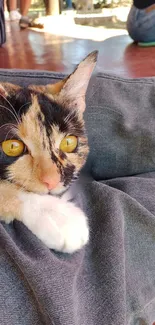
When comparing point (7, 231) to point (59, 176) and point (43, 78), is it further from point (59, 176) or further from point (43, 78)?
point (43, 78)

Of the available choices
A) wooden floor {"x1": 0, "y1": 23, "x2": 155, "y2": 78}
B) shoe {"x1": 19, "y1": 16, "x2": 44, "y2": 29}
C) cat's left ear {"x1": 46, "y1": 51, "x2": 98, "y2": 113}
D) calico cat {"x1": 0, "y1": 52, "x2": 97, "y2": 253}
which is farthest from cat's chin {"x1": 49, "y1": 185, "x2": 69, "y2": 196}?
shoe {"x1": 19, "y1": 16, "x2": 44, "y2": 29}

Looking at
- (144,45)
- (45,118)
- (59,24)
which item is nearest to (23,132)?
(45,118)

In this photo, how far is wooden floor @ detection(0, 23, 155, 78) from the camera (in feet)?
6.08

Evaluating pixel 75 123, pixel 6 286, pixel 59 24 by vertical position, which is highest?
pixel 75 123

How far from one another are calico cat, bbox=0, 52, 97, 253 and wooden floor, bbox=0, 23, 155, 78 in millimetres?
1114

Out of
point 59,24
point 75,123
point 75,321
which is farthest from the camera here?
point 59,24

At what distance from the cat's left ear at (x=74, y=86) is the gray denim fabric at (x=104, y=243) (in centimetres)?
14

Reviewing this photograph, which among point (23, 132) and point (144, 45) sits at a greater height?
point (23, 132)

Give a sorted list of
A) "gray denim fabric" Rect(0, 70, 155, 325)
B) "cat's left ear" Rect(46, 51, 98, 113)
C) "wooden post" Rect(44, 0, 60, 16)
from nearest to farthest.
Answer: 1. "gray denim fabric" Rect(0, 70, 155, 325)
2. "cat's left ear" Rect(46, 51, 98, 113)
3. "wooden post" Rect(44, 0, 60, 16)

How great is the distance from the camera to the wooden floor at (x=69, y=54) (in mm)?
1854

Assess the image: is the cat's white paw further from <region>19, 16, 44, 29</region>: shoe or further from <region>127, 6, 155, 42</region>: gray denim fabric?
<region>19, 16, 44, 29</region>: shoe

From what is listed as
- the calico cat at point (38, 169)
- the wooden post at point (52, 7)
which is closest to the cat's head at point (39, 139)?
the calico cat at point (38, 169)

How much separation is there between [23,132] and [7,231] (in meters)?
0.13

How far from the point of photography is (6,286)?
454 mm
